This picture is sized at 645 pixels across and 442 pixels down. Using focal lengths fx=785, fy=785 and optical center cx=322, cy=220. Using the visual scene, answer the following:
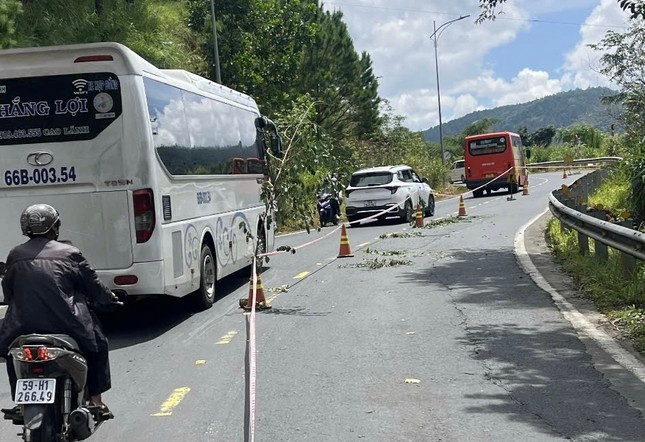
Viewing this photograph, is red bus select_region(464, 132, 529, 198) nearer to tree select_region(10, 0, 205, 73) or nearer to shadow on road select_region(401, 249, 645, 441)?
tree select_region(10, 0, 205, 73)

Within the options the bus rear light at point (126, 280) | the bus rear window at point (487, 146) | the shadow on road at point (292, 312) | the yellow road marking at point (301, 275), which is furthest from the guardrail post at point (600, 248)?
the bus rear window at point (487, 146)

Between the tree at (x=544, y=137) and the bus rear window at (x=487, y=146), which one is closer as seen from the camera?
the bus rear window at (x=487, y=146)

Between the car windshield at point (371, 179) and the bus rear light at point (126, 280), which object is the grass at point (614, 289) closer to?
the bus rear light at point (126, 280)

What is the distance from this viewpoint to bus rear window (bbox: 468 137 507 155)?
1532 inches

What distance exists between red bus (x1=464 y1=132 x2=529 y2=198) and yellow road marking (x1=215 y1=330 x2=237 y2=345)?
100ft

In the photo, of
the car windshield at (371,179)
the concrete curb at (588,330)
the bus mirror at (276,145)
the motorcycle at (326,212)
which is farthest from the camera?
the motorcycle at (326,212)

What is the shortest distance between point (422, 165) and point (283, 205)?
107 ft

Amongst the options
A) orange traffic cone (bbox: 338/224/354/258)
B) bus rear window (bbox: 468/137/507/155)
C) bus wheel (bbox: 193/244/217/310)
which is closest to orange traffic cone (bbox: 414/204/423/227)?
orange traffic cone (bbox: 338/224/354/258)

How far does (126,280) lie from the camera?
8.80m

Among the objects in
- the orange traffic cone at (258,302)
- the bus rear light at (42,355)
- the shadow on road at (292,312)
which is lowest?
the shadow on road at (292,312)

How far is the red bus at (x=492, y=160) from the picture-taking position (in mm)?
38562

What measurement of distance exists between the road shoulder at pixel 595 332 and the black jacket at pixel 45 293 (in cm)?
408

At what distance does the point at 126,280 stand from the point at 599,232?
22.2 feet

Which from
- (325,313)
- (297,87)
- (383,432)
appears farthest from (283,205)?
(297,87)
